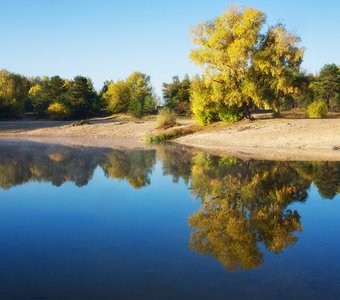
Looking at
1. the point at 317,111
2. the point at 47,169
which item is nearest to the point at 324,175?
the point at 47,169

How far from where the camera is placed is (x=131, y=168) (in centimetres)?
2038

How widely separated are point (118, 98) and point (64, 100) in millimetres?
13086

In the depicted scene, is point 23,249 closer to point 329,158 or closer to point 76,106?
point 329,158

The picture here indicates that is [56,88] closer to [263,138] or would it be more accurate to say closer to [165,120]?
[165,120]

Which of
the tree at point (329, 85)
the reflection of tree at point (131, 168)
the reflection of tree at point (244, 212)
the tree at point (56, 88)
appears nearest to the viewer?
the reflection of tree at point (244, 212)

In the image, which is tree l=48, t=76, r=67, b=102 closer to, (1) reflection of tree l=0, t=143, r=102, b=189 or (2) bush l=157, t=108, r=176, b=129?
(2) bush l=157, t=108, r=176, b=129

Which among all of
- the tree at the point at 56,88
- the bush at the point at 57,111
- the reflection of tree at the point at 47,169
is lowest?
the reflection of tree at the point at 47,169

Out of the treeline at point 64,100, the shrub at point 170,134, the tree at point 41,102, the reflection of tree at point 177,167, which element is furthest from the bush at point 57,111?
the reflection of tree at point 177,167

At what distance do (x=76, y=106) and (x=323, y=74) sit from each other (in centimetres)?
4494

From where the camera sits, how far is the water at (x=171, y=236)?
6121 millimetres

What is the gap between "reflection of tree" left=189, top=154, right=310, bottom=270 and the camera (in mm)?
7830

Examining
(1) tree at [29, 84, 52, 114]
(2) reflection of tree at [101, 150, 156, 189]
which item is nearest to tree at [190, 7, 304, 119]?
(2) reflection of tree at [101, 150, 156, 189]

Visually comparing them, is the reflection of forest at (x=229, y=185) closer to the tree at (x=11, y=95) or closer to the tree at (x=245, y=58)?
the tree at (x=245, y=58)

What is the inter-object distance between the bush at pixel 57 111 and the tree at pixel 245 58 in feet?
114
